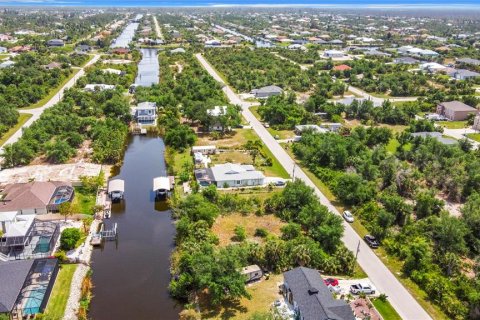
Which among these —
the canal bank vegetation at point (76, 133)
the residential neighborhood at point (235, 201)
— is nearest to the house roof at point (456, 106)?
the residential neighborhood at point (235, 201)

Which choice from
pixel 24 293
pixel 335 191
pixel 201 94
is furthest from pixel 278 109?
pixel 24 293

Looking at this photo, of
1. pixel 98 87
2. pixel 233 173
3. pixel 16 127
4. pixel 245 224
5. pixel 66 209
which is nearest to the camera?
pixel 66 209

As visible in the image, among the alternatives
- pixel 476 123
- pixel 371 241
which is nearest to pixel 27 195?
pixel 371 241

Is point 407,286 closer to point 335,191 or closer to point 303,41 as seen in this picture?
point 335,191

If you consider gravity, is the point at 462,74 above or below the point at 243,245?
above

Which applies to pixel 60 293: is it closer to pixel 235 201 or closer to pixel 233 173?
pixel 235 201
